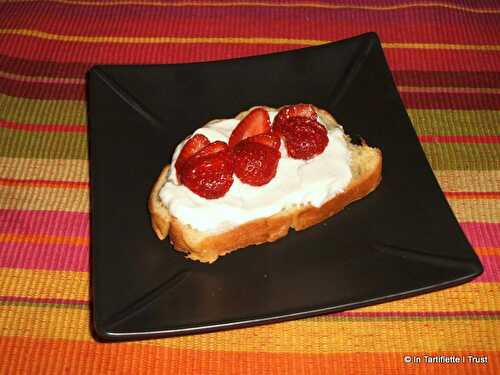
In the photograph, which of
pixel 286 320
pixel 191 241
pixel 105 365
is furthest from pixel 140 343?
pixel 286 320

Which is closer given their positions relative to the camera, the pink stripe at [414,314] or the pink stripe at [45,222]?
the pink stripe at [414,314]

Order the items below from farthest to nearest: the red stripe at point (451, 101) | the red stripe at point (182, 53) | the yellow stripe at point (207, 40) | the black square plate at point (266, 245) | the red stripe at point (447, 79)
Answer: the yellow stripe at point (207, 40) → the red stripe at point (182, 53) → the red stripe at point (447, 79) → the red stripe at point (451, 101) → the black square plate at point (266, 245)

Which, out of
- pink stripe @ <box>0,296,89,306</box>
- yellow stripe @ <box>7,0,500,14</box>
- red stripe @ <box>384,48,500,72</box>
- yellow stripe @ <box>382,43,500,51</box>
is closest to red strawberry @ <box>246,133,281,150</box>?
pink stripe @ <box>0,296,89,306</box>

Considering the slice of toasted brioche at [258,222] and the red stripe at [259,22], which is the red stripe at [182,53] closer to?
the red stripe at [259,22]

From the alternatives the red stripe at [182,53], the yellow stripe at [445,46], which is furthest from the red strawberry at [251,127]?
the yellow stripe at [445,46]

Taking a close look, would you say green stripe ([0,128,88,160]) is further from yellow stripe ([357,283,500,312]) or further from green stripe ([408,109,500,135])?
green stripe ([408,109,500,135])

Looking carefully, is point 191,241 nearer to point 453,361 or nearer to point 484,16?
point 453,361
